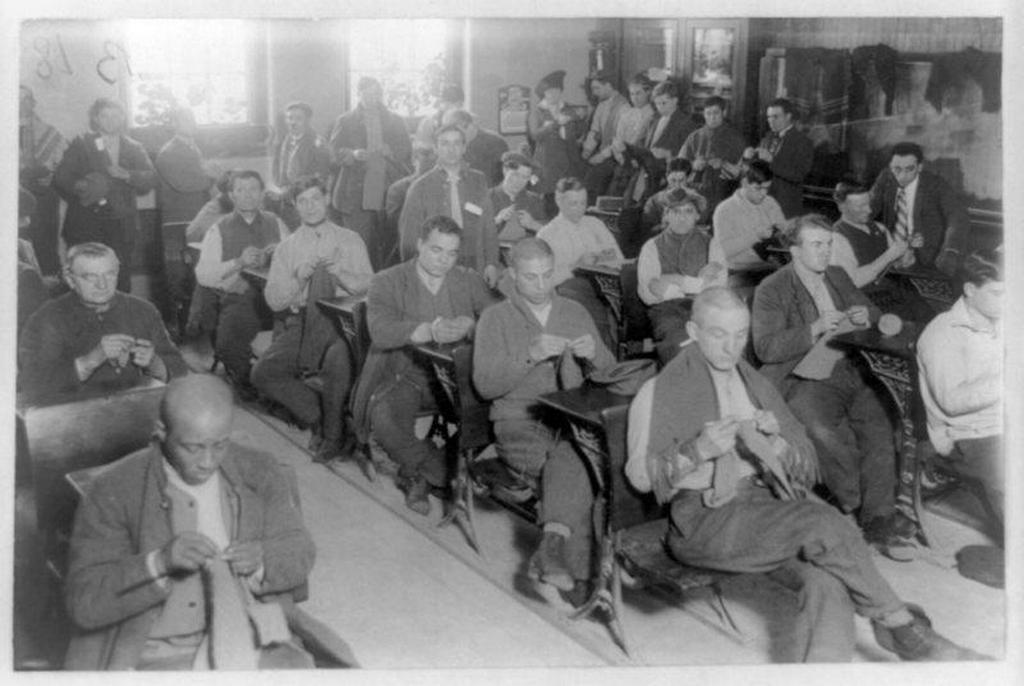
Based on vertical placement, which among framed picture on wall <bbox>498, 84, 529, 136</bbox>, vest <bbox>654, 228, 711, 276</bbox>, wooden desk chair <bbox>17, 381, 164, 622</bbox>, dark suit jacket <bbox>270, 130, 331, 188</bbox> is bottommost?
wooden desk chair <bbox>17, 381, 164, 622</bbox>

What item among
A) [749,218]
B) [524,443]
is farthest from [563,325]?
[749,218]

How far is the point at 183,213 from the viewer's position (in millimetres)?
3619

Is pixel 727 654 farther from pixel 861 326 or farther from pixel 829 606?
pixel 861 326

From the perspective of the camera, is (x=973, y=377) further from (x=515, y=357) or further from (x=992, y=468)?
(x=515, y=357)

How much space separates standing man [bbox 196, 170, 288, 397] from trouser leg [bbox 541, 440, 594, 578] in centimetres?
128

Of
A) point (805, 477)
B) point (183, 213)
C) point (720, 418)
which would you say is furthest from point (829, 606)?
point (183, 213)

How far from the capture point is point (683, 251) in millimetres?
4051

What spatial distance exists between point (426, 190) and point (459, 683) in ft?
5.64

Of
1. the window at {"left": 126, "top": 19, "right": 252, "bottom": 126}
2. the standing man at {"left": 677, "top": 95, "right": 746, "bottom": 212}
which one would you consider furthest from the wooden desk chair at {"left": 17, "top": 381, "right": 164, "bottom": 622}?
the standing man at {"left": 677, "top": 95, "right": 746, "bottom": 212}

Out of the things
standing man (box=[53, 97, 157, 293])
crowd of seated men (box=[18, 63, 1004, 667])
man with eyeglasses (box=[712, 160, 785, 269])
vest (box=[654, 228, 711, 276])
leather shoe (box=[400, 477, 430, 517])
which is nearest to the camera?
crowd of seated men (box=[18, 63, 1004, 667])

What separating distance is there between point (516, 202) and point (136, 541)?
2.01m

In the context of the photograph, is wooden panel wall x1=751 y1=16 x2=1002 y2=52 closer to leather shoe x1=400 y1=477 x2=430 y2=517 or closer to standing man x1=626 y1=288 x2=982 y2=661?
standing man x1=626 y1=288 x2=982 y2=661

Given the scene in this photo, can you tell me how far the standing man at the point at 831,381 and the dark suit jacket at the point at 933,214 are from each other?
0.91ft

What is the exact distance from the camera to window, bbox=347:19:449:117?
10.1 ft
